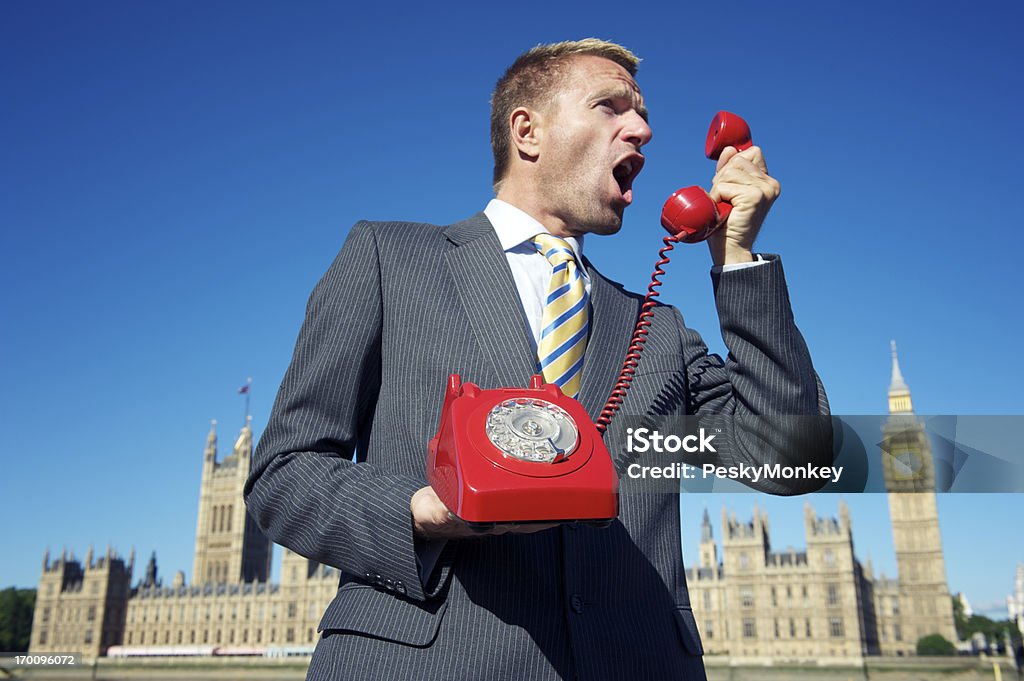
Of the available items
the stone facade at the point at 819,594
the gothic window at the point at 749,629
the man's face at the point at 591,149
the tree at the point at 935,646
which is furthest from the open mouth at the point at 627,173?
the tree at the point at 935,646

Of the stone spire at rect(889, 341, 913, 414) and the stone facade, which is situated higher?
the stone spire at rect(889, 341, 913, 414)

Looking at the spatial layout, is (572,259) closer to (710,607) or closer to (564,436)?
(564,436)

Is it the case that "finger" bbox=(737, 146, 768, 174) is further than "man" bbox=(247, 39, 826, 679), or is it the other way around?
"finger" bbox=(737, 146, 768, 174)

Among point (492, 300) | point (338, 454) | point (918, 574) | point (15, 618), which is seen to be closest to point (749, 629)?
point (918, 574)

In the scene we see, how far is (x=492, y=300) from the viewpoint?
1633 millimetres

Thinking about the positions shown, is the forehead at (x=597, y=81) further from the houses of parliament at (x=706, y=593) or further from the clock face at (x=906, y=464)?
the houses of parliament at (x=706, y=593)

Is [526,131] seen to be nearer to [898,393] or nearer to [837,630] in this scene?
[837,630]

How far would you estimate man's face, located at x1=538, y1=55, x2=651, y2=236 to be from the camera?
183 centimetres

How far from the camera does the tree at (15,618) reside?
6481cm

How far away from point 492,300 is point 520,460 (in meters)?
0.62

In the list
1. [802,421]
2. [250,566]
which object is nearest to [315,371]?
[802,421]

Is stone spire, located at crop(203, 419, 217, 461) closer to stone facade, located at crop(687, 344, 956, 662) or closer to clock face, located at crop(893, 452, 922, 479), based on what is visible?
stone facade, located at crop(687, 344, 956, 662)

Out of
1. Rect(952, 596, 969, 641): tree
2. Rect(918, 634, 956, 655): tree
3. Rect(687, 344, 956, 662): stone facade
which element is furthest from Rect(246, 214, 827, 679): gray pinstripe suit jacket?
Rect(952, 596, 969, 641): tree

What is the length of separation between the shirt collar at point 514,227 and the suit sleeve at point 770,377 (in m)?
0.40
